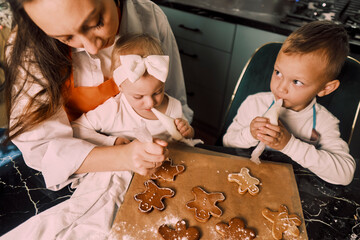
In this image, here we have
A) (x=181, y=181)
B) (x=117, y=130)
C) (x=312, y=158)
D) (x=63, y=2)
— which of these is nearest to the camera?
(x=63, y=2)

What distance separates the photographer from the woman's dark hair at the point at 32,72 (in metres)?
0.80

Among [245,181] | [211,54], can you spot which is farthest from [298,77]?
[211,54]

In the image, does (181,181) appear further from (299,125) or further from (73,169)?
(299,125)

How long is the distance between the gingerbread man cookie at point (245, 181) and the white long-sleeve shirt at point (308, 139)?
0.23 metres

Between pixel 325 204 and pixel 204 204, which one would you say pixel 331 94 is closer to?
Answer: pixel 325 204

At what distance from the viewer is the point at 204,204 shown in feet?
2.40

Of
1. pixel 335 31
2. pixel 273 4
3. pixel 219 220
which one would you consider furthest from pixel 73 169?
pixel 273 4

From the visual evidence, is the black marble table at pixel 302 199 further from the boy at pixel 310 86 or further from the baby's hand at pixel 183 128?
the baby's hand at pixel 183 128

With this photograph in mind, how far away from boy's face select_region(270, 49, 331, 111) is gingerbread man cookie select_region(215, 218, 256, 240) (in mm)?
542

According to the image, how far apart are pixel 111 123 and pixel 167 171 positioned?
37 centimetres

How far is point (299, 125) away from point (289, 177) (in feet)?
1.29

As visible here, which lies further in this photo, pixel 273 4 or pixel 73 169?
pixel 273 4

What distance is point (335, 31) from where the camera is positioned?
96cm

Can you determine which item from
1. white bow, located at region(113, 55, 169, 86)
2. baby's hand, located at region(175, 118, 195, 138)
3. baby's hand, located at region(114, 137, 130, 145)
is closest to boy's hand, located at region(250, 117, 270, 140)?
baby's hand, located at region(175, 118, 195, 138)
